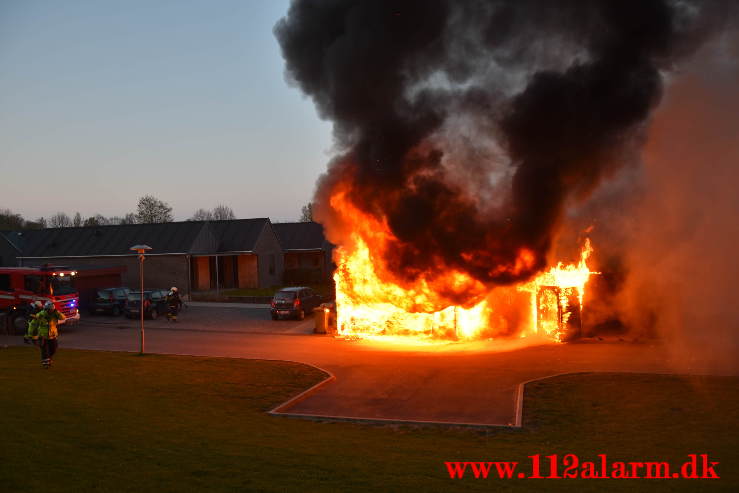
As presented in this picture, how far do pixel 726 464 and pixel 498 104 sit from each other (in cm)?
1476

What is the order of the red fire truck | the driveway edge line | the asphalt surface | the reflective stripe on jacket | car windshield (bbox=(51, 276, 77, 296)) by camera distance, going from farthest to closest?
car windshield (bbox=(51, 276, 77, 296)), the red fire truck, the reflective stripe on jacket, the asphalt surface, the driveway edge line

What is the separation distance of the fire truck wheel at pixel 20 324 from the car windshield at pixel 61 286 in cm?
144

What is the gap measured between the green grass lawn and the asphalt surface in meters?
0.88

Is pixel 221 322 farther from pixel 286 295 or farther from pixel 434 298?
pixel 434 298

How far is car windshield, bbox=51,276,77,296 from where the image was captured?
971 inches

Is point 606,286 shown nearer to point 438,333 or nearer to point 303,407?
point 438,333

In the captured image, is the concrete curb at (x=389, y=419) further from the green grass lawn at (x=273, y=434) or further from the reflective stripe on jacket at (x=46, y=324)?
the reflective stripe on jacket at (x=46, y=324)

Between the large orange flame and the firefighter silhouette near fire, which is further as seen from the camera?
the large orange flame

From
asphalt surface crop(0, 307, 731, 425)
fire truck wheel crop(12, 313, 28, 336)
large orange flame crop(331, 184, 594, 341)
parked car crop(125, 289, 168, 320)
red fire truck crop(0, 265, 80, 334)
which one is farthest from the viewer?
parked car crop(125, 289, 168, 320)

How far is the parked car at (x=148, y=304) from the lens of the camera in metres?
28.3

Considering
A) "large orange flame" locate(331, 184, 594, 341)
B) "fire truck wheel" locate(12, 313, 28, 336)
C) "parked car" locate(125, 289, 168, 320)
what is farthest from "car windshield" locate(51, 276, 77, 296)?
"large orange flame" locate(331, 184, 594, 341)

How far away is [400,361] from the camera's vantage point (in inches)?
708

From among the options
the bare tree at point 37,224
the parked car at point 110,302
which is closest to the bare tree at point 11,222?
the bare tree at point 37,224

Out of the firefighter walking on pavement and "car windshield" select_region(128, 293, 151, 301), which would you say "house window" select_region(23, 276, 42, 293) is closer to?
"car windshield" select_region(128, 293, 151, 301)
